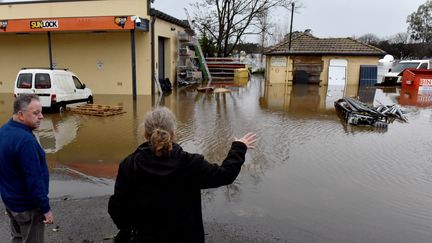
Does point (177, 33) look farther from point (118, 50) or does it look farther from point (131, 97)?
point (131, 97)

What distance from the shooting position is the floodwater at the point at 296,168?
15.9 feet

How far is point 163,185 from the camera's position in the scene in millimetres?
2348

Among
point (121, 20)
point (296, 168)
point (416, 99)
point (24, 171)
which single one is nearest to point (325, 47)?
point (416, 99)

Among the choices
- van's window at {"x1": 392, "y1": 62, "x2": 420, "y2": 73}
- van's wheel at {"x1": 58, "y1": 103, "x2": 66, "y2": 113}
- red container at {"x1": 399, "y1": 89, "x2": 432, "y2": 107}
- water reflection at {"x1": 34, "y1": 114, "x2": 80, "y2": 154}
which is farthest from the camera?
van's window at {"x1": 392, "y1": 62, "x2": 420, "y2": 73}

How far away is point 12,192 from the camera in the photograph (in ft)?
10.1

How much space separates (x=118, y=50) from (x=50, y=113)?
784 centimetres

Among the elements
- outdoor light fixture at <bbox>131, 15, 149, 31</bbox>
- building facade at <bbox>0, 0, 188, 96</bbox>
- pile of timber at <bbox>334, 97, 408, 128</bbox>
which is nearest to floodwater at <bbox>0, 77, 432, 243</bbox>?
pile of timber at <bbox>334, 97, 408, 128</bbox>

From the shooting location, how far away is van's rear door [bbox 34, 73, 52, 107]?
42.6ft

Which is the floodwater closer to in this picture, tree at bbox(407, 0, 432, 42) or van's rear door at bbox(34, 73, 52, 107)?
van's rear door at bbox(34, 73, 52, 107)

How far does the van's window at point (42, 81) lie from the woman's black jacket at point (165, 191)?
11.9 metres

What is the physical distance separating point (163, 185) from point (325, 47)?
2834 cm

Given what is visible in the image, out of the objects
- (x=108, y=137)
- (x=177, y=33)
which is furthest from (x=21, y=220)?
(x=177, y=33)

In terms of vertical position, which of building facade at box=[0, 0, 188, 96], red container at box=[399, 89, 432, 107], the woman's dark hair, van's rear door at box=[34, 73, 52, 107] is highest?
building facade at box=[0, 0, 188, 96]

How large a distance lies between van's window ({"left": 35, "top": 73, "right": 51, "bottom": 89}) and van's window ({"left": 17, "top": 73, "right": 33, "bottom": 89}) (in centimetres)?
26
